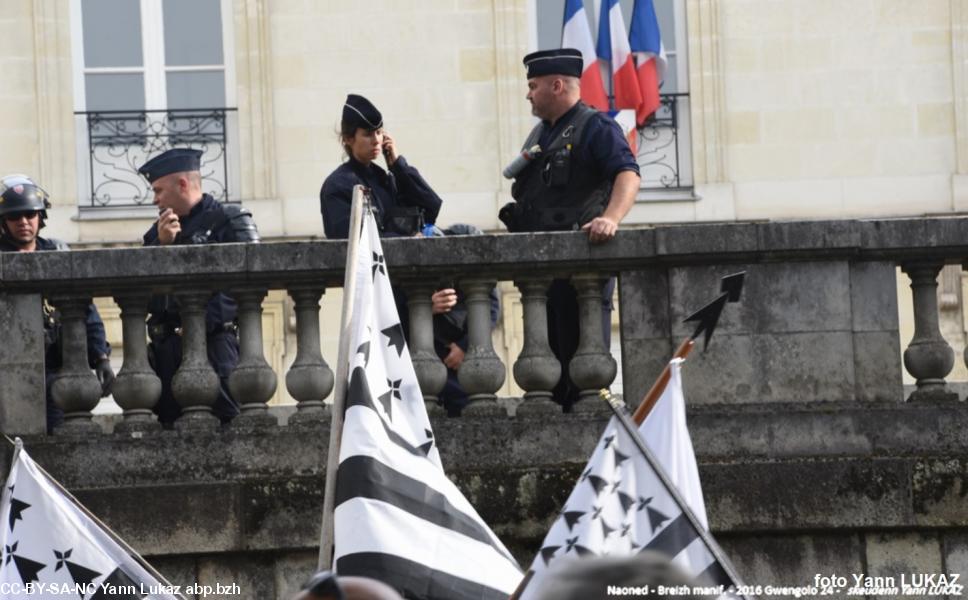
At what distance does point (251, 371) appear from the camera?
36.4 ft

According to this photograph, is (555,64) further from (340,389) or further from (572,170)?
(340,389)

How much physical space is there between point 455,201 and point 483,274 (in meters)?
11.1

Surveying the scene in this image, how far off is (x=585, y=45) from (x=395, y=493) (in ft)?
40.1

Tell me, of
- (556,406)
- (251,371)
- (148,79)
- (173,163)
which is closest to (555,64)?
(556,406)

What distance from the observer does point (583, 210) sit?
11.5m

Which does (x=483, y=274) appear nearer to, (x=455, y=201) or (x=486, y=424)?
(x=486, y=424)

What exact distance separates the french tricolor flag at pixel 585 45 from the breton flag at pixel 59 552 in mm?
11821

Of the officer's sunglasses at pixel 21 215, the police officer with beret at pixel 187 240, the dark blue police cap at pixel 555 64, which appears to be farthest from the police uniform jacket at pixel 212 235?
the dark blue police cap at pixel 555 64

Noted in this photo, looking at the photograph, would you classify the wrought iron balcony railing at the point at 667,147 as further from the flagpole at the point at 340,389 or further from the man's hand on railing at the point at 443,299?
the flagpole at the point at 340,389

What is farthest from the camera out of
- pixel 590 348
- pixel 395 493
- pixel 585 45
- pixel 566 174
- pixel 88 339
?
pixel 585 45

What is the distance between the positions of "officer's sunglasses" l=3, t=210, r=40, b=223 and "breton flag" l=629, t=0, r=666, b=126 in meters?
10.8

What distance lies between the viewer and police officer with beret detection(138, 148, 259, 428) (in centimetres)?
1135

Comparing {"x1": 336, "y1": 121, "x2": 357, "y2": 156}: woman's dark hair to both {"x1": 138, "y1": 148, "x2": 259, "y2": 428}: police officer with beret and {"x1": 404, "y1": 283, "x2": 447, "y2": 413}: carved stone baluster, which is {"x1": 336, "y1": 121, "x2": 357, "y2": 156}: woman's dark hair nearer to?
{"x1": 138, "y1": 148, "x2": 259, "y2": 428}: police officer with beret

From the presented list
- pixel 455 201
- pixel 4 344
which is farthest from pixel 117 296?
pixel 455 201
